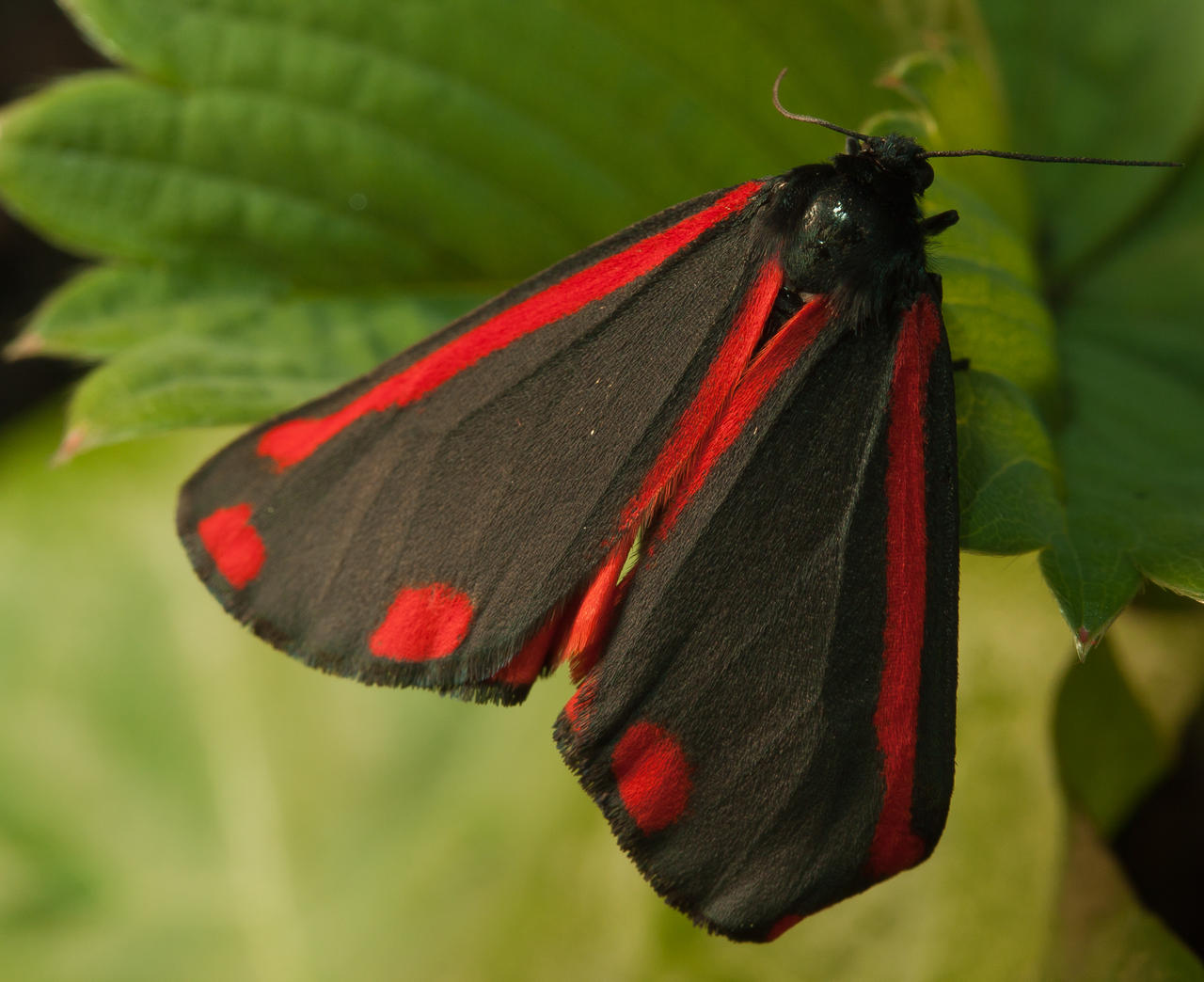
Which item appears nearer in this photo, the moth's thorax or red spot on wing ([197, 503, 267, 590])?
the moth's thorax

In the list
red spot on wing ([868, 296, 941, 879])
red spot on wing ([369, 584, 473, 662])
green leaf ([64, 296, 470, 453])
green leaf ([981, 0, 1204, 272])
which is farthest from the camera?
green leaf ([981, 0, 1204, 272])

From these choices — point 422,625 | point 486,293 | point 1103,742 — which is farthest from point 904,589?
point 486,293

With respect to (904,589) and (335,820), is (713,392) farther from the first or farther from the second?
(335,820)

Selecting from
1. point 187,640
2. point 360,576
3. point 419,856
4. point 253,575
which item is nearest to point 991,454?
point 360,576

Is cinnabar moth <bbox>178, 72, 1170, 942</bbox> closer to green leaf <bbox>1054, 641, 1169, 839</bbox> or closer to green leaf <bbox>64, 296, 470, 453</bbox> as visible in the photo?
green leaf <bbox>64, 296, 470, 453</bbox>

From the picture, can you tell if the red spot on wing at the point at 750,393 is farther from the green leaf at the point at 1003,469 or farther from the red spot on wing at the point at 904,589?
the green leaf at the point at 1003,469

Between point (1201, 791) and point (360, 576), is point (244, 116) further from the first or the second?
point (1201, 791)

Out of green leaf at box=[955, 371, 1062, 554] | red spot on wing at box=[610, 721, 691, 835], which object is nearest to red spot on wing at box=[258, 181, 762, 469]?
green leaf at box=[955, 371, 1062, 554]
